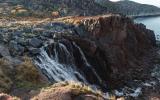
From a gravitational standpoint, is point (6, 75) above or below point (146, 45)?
above

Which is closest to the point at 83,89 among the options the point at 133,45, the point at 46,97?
the point at 46,97

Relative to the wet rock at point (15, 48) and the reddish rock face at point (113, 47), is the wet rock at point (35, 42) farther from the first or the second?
the reddish rock face at point (113, 47)

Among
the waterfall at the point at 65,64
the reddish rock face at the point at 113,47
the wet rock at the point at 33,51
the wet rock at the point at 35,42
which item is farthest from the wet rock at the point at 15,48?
the reddish rock face at the point at 113,47

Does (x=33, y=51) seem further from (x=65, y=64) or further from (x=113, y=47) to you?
(x=113, y=47)

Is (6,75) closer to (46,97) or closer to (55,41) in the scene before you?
(46,97)

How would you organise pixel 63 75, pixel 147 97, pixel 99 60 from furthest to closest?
pixel 99 60 → pixel 147 97 → pixel 63 75

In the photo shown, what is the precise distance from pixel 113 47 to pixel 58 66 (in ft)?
70.7

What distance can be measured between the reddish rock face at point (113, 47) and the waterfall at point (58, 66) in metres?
5.55

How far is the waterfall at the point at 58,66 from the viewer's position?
36.0m

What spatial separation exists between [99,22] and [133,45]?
11.2 meters

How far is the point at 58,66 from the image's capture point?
40.2m

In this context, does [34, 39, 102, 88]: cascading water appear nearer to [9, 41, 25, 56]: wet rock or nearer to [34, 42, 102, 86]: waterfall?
[34, 42, 102, 86]: waterfall

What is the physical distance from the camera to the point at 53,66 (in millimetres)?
38969

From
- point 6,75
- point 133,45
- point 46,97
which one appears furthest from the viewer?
point 133,45
